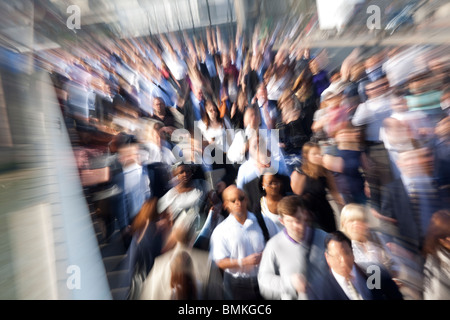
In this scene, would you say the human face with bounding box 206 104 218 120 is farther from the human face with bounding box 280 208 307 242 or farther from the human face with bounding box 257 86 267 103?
the human face with bounding box 280 208 307 242

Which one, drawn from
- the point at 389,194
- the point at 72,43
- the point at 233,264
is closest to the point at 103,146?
the point at 72,43

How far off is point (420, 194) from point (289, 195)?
1.62 feet

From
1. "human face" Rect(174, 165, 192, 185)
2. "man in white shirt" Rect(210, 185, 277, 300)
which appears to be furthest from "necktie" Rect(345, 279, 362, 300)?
"human face" Rect(174, 165, 192, 185)

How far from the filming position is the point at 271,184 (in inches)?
42.4

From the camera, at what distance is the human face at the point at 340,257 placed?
3.32 ft

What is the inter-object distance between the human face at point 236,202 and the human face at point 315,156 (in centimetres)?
31

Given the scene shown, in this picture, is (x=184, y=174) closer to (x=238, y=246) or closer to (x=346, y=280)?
(x=238, y=246)

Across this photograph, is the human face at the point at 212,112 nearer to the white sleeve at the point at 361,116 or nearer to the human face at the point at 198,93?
the human face at the point at 198,93

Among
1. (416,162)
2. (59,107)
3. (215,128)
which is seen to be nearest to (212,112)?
(215,128)

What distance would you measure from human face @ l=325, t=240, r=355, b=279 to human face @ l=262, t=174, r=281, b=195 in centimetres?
29

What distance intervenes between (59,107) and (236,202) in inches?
34.9

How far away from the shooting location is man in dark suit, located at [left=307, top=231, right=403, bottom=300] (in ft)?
3.24
